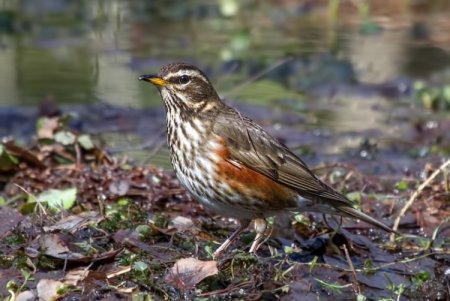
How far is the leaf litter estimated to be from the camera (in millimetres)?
7535

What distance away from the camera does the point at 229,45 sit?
1939 cm

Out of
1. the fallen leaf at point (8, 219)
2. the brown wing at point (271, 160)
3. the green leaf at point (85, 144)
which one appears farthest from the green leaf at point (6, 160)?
the brown wing at point (271, 160)

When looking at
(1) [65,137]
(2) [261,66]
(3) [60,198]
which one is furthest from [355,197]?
(2) [261,66]

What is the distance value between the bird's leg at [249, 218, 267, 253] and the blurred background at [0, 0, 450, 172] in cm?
368

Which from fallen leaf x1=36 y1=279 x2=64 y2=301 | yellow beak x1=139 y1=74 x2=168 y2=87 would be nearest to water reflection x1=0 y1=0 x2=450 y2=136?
yellow beak x1=139 y1=74 x2=168 y2=87

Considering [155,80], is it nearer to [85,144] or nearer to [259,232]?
[259,232]

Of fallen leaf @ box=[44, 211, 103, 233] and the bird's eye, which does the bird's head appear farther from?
fallen leaf @ box=[44, 211, 103, 233]

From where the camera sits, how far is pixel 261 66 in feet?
57.9

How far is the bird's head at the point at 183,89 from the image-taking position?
28.6ft

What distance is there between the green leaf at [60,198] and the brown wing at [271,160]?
1.53 m

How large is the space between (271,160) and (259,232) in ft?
1.99

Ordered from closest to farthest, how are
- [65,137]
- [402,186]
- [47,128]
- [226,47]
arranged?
[402,186], [65,137], [47,128], [226,47]

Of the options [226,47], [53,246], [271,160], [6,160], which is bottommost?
[226,47]

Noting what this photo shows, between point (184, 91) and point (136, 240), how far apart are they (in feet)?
4.13
